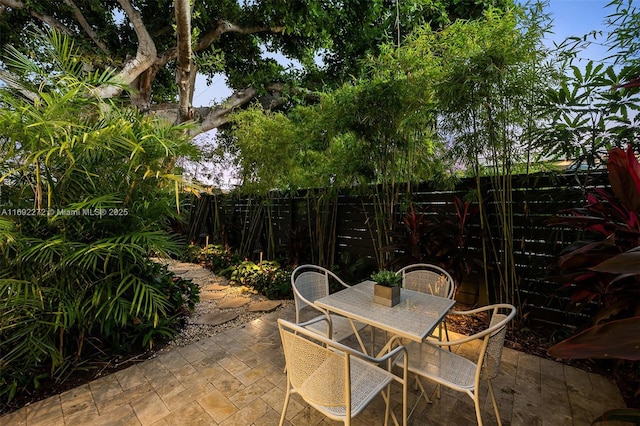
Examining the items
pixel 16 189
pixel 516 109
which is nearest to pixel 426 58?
pixel 516 109

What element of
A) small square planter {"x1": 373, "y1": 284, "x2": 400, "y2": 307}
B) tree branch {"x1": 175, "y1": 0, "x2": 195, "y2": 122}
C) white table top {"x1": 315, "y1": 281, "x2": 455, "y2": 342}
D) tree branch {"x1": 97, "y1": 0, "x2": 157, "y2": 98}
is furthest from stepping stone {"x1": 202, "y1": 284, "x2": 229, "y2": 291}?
tree branch {"x1": 97, "y1": 0, "x2": 157, "y2": 98}

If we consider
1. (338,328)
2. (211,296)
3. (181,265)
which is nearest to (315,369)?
(338,328)

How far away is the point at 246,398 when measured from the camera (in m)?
1.72

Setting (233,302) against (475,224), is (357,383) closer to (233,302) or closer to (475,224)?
(475,224)

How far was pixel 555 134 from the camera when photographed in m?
2.06

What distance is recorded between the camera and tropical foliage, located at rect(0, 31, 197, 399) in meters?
1.67

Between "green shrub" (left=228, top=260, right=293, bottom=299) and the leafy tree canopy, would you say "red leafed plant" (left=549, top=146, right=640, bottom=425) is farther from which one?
the leafy tree canopy

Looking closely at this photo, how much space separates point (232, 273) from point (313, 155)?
2.43 meters

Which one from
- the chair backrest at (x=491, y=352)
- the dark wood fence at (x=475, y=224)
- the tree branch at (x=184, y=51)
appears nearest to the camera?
the chair backrest at (x=491, y=352)

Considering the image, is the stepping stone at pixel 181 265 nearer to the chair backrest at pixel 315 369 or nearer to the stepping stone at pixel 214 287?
the stepping stone at pixel 214 287

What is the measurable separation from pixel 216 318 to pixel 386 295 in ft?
6.92

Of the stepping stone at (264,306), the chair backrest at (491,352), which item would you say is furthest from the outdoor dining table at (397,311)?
the stepping stone at (264,306)

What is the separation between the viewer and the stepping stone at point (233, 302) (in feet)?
10.8

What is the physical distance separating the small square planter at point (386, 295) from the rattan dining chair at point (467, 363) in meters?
0.28
